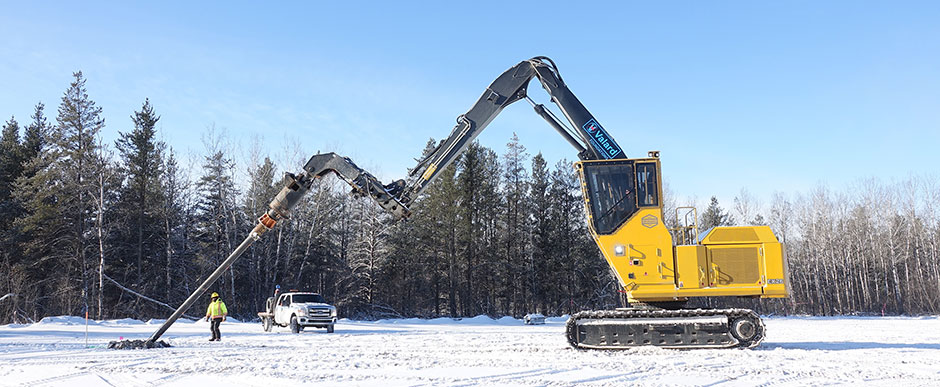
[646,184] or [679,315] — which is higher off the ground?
[646,184]

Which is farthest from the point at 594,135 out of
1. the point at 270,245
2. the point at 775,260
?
the point at 270,245

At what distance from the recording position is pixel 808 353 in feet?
41.9

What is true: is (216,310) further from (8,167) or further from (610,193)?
(8,167)

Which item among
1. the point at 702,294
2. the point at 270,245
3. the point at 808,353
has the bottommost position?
the point at 808,353

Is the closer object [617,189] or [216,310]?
[617,189]

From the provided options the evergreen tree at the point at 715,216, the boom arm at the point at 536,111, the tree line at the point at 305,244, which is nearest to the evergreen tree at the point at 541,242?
the tree line at the point at 305,244

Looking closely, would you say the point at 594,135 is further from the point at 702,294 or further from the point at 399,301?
the point at 399,301

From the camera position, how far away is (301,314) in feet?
78.9

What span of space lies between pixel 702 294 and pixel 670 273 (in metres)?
0.75

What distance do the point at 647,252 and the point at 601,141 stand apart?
2.68 m

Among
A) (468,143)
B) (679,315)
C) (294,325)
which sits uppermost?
(468,143)

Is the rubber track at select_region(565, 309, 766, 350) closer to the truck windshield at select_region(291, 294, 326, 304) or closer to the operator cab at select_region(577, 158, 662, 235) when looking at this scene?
the operator cab at select_region(577, 158, 662, 235)

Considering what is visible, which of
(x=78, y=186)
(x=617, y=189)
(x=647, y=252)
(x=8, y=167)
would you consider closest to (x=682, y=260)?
(x=647, y=252)

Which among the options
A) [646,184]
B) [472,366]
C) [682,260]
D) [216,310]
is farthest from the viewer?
[216,310]
